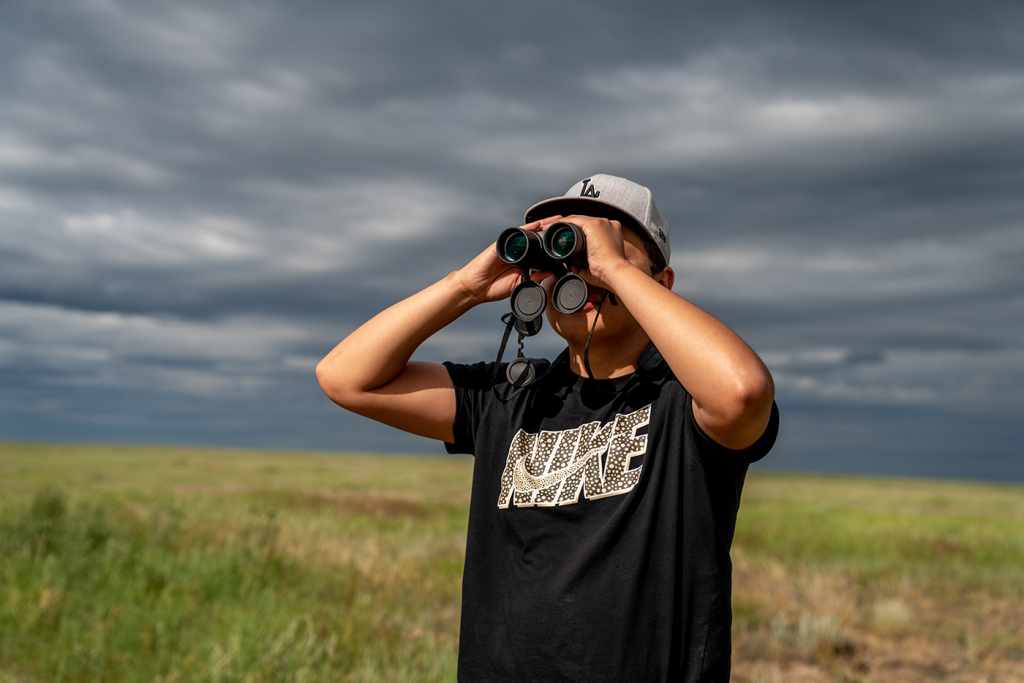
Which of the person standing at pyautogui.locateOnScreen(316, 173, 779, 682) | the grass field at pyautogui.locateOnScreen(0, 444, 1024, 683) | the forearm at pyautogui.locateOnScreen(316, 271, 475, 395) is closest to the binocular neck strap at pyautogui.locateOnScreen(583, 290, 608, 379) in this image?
the person standing at pyautogui.locateOnScreen(316, 173, 779, 682)

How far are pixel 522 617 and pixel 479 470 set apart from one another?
54 centimetres

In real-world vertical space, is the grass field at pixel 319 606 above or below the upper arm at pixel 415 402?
below

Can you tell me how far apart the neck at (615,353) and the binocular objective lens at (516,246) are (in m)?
0.34

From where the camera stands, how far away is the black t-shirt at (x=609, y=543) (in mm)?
2518

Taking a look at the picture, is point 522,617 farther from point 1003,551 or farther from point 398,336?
point 1003,551

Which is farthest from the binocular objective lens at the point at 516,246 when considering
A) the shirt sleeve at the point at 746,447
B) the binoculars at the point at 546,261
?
the shirt sleeve at the point at 746,447

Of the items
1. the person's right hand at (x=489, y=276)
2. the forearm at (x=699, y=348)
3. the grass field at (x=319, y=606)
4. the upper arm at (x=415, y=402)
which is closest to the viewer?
the forearm at (x=699, y=348)

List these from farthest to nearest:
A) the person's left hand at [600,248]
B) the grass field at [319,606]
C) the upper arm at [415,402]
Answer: the grass field at [319,606], the upper arm at [415,402], the person's left hand at [600,248]

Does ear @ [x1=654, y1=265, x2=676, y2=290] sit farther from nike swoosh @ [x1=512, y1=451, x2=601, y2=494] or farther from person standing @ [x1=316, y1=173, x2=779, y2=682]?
nike swoosh @ [x1=512, y1=451, x2=601, y2=494]

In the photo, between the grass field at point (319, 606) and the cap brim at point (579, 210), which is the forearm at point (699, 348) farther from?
the grass field at point (319, 606)

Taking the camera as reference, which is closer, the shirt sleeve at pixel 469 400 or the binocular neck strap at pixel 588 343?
the binocular neck strap at pixel 588 343

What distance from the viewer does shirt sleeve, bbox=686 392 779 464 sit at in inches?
101

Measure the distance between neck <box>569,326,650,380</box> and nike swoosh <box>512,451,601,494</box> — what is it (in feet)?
1.08

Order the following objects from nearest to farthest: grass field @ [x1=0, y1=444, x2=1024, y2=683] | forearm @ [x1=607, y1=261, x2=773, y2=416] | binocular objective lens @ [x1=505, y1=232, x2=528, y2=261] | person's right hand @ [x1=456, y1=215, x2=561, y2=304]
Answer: forearm @ [x1=607, y1=261, x2=773, y2=416], binocular objective lens @ [x1=505, y1=232, x2=528, y2=261], person's right hand @ [x1=456, y1=215, x2=561, y2=304], grass field @ [x1=0, y1=444, x2=1024, y2=683]
